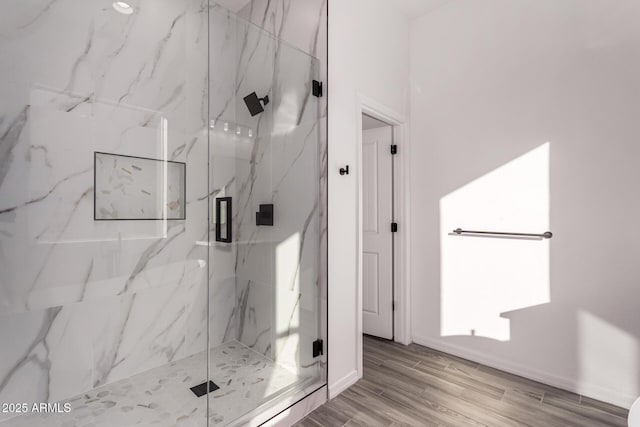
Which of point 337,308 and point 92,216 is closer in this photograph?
point 92,216

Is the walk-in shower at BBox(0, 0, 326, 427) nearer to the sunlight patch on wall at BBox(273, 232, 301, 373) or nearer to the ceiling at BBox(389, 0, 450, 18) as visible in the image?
the sunlight patch on wall at BBox(273, 232, 301, 373)

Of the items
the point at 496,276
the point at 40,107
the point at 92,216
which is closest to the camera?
the point at 40,107

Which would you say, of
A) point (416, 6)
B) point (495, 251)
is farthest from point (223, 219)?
point (416, 6)

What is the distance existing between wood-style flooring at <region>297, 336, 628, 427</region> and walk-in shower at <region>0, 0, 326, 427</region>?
0.32 meters

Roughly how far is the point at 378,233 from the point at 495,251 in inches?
41.1

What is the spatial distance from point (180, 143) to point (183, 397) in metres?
1.47

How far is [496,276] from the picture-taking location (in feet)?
8.69

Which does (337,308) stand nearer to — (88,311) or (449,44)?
(88,311)

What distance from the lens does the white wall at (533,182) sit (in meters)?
2.12

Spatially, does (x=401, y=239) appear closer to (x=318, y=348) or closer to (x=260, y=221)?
(x=318, y=348)

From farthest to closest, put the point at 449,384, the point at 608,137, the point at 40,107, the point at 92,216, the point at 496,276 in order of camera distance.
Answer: the point at 496,276 < the point at 449,384 < the point at 608,137 < the point at 92,216 < the point at 40,107

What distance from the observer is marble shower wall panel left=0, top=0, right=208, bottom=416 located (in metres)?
1.74

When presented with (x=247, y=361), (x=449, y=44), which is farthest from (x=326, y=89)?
(x=247, y=361)

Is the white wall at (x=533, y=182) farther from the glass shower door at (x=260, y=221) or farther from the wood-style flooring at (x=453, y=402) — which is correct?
the glass shower door at (x=260, y=221)
